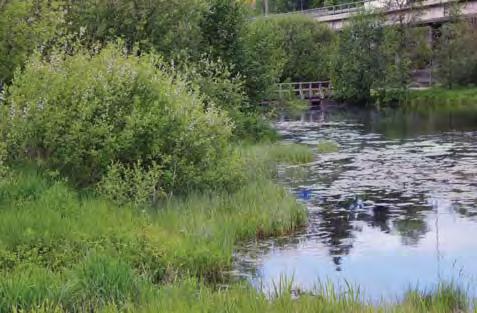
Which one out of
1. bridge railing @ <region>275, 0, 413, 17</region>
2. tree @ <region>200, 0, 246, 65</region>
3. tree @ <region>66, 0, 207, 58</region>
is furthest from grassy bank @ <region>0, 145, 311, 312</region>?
bridge railing @ <region>275, 0, 413, 17</region>

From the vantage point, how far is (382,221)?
15500mm

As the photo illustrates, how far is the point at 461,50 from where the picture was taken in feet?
195

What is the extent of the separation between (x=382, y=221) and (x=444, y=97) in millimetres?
44675

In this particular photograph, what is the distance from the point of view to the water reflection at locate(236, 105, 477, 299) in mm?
11615

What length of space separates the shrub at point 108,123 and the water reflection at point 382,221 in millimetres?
2717

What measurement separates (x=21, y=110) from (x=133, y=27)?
1214cm

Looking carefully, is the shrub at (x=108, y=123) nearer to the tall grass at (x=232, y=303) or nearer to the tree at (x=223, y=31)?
the tall grass at (x=232, y=303)

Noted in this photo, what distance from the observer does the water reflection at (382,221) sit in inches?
457

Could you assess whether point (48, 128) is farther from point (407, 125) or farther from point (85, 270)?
point (407, 125)

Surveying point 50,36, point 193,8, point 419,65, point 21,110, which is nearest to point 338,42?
point 419,65

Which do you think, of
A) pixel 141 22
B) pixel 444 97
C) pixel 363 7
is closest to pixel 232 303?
pixel 141 22

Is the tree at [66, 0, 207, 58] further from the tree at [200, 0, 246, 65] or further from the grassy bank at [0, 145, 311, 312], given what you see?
the grassy bank at [0, 145, 311, 312]

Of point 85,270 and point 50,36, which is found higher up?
point 50,36

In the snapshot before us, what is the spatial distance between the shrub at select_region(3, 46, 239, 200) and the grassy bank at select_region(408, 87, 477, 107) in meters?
42.9
